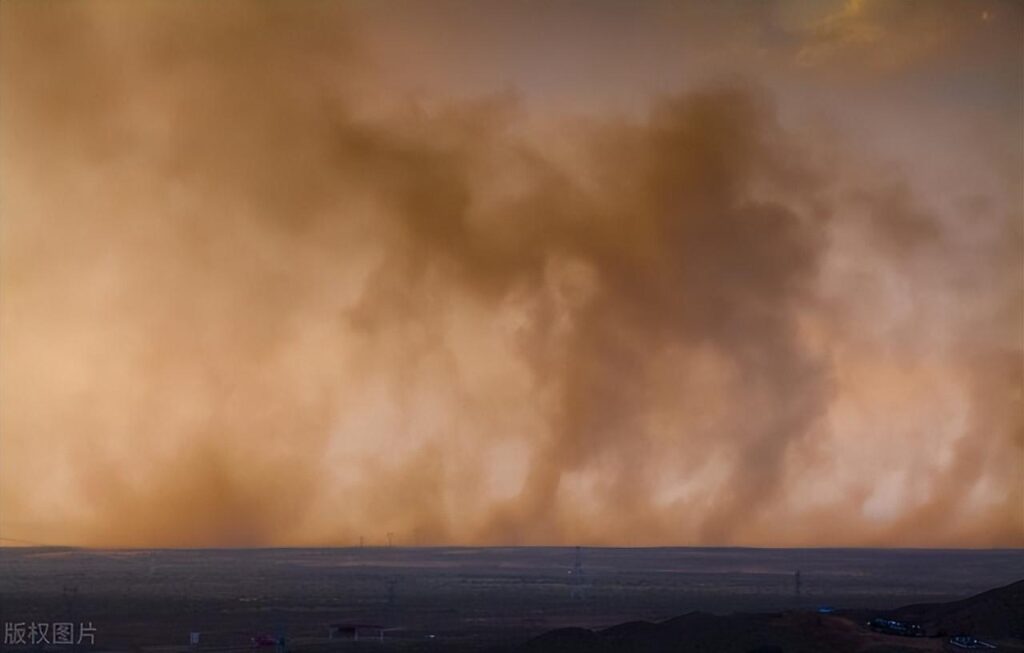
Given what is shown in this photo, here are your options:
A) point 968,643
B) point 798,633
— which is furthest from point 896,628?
point 798,633

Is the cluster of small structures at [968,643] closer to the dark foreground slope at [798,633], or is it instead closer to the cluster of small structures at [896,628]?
the dark foreground slope at [798,633]

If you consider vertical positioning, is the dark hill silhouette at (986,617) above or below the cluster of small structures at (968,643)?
above

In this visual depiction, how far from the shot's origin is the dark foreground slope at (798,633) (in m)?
43.2

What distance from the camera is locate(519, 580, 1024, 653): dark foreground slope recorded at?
1700 inches

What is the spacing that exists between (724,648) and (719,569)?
146 metres

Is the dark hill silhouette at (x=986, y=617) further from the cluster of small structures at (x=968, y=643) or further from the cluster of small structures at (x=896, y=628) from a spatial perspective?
the cluster of small structures at (x=968, y=643)

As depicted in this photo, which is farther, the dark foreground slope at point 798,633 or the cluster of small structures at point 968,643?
the dark foreground slope at point 798,633

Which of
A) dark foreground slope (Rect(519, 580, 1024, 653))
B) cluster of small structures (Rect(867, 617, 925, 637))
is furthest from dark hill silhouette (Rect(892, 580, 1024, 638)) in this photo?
cluster of small structures (Rect(867, 617, 925, 637))

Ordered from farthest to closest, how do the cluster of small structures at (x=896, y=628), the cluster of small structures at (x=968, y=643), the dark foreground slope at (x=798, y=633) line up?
the cluster of small structures at (x=896, y=628) < the dark foreground slope at (x=798, y=633) < the cluster of small structures at (x=968, y=643)

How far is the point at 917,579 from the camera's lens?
152875mm

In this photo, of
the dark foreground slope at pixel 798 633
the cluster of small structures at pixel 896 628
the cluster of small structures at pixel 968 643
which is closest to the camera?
the cluster of small structures at pixel 968 643

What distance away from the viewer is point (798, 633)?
146 feet

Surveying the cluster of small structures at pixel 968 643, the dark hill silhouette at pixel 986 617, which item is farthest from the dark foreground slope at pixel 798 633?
the cluster of small structures at pixel 968 643

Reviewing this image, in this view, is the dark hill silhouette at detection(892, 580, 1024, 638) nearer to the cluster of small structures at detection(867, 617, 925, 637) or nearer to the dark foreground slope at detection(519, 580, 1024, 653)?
the dark foreground slope at detection(519, 580, 1024, 653)
